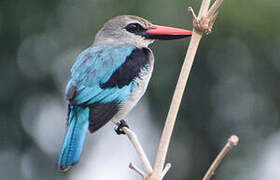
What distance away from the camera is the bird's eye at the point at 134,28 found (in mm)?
4129

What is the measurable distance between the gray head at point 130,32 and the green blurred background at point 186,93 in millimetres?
3247

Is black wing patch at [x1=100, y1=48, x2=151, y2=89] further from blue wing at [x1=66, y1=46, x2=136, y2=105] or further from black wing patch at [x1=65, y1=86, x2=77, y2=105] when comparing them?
black wing patch at [x1=65, y1=86, x2=77, y2=105]

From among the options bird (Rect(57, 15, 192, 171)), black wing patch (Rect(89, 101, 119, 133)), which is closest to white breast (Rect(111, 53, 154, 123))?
bird (Rect(57, 15, 192, 171))

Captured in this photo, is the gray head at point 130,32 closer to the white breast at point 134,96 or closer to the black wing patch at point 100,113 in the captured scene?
the white breast at point 134,96

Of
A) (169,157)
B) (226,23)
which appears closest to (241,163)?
(169,157)

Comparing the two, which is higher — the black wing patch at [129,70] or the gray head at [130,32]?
the gray head at [130,32]

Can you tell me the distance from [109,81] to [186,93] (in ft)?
16.5

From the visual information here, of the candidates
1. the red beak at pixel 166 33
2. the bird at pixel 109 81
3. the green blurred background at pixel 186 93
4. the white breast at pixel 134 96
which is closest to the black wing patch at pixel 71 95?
the bird at pixel 109 81

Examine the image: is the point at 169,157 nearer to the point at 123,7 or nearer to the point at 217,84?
the point at 217,84

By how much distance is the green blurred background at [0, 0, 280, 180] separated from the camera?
7910 mm

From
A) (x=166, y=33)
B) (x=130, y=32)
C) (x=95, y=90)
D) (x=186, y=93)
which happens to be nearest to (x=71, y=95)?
(x=95, y=90)

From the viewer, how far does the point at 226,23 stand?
8.17 meters

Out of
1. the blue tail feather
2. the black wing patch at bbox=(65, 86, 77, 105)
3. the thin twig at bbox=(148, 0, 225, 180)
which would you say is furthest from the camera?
the black wing patch at bbox=(65, 86, 77, 105)

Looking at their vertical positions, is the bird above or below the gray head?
below
